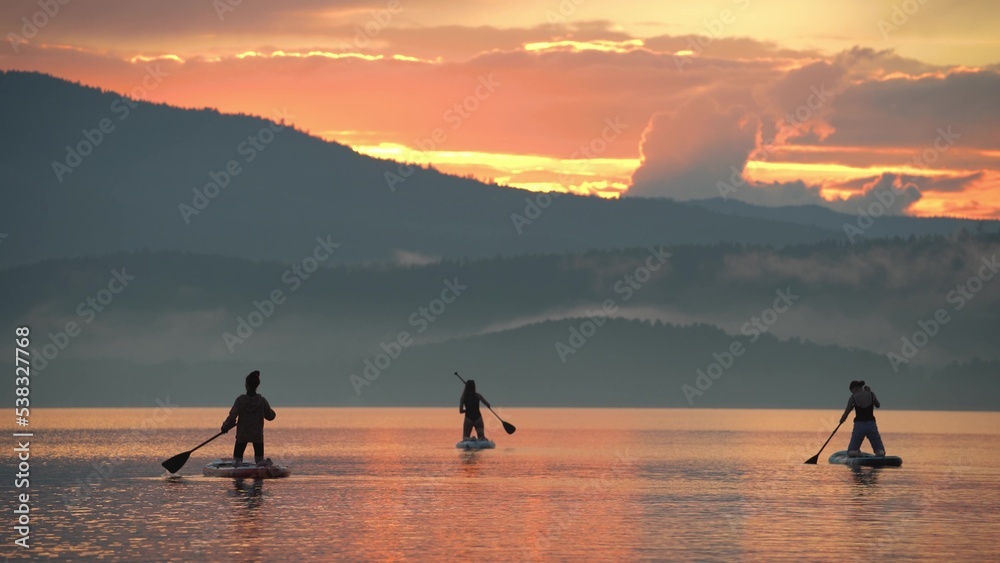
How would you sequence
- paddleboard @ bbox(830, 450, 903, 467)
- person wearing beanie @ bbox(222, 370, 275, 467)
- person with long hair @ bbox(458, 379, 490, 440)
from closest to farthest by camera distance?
person wearing beanie @ bbox(222, 370, 275, 467)
paddleboard @ bbox(830, 450, 903, 467)
person with long hair @ bbox(458, 379, 490, 440)

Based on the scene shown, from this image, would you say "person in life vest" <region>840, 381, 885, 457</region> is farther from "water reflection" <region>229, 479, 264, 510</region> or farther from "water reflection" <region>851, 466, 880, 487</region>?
"water reflection" <region>229, 479, 264, 510</region>

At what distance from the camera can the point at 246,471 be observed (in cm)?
4153

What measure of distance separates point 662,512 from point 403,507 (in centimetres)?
577

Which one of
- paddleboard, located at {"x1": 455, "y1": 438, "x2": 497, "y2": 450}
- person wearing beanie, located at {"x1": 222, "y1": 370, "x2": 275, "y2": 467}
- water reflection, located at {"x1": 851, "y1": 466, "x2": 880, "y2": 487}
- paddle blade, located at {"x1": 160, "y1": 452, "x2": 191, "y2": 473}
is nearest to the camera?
person wearing beanie, located at {"x1": 222, "y1": 370, "x2": 275, "y2": 467}

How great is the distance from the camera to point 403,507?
34906 millimetres

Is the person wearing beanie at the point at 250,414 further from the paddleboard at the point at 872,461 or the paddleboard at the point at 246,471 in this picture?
the paddleboard at the point at 872,461

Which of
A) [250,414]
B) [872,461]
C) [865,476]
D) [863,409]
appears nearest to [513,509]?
[250,414]

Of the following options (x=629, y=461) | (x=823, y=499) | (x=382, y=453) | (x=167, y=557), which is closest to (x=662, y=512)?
(x=823, y=499)

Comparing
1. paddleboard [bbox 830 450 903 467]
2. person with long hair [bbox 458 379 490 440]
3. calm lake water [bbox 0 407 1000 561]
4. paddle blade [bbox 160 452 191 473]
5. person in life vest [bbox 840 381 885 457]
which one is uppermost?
person with long hair [bbox 458 379 490 440]

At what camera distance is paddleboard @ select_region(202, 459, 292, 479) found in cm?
4144

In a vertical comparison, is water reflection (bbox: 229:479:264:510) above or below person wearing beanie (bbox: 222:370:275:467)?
below

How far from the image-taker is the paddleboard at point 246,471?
136 feet

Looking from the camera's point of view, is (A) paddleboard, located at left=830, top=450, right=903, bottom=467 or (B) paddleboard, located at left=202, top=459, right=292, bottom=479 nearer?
(B) paddleboard, located at left=202, top=459, right=292, bottom=479

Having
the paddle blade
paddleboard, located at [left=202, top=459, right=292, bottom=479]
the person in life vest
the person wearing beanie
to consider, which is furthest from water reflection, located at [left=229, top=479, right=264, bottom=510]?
the person in life vest
